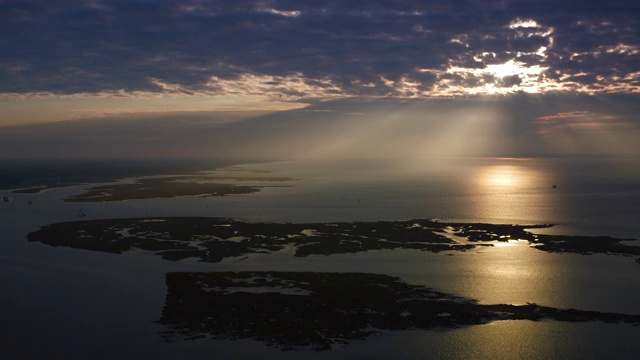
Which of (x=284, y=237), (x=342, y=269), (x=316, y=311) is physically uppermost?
(x=284, y=237)

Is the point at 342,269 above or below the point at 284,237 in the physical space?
below

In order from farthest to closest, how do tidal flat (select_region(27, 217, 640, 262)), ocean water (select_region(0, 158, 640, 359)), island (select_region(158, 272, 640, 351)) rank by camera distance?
tidal flat (select_region(27, 217, 640, 262)), island (select_region(158, 272, 640, 351)), ocean water (select_region(0, 158, 640, 359))

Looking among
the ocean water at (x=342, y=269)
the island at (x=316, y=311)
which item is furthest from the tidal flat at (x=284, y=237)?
the island at (x=316, y=311)

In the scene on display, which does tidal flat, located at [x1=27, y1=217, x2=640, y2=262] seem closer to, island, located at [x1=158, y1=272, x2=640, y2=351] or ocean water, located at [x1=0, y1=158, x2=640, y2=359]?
ocean water, located at [x1=0, y1=158, x2=640, y2=359]

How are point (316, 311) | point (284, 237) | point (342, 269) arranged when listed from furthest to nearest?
1. point (284, 237)
2. point (342, 269)
3. point (316, 311)

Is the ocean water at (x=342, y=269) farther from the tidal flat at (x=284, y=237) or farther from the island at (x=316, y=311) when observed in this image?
the tidal flat at (x=284, y=237)

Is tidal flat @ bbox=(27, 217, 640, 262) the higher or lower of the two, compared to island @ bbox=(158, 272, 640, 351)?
higher

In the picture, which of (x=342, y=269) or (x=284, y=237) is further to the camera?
(x=284, y=237)

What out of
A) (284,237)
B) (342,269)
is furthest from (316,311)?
(284,237)

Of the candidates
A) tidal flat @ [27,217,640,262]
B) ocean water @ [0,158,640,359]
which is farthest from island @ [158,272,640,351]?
tidal flat @ [27,217,640,262]

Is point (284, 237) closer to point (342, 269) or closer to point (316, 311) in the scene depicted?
point (342, 269)

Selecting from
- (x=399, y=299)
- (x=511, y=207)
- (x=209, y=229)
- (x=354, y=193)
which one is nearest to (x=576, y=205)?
(x=511, y=207)
